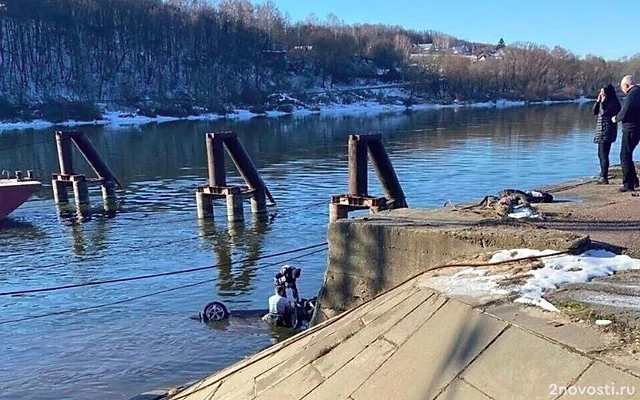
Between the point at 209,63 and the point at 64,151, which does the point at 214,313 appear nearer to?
the point at 64,151

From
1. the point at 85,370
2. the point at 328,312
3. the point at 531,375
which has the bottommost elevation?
the point at 85,370

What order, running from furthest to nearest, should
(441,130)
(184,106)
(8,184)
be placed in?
(184,106) → (441,130) → (8,184)

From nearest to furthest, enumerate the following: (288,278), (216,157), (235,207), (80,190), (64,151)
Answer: (288,278) < (216,157) < (235,207) < (80,190) < (64,151)

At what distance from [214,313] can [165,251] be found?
503 cm

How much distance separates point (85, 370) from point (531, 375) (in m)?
6.41

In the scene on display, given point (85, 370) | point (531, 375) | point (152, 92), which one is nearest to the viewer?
point (531, 375)

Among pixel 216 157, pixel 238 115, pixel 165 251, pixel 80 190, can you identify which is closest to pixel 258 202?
pixel 216 157

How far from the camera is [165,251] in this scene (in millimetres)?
14445

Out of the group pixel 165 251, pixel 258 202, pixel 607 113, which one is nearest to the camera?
pixel 607 113

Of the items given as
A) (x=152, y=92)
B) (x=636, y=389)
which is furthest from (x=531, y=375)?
(x=152, y=92)

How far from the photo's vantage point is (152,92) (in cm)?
8906

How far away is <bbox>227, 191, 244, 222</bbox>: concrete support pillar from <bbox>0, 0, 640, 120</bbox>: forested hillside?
2271 inches

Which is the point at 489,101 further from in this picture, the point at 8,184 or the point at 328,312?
the point at 328,312

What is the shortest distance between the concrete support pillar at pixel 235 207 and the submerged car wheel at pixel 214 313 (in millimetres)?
6695
